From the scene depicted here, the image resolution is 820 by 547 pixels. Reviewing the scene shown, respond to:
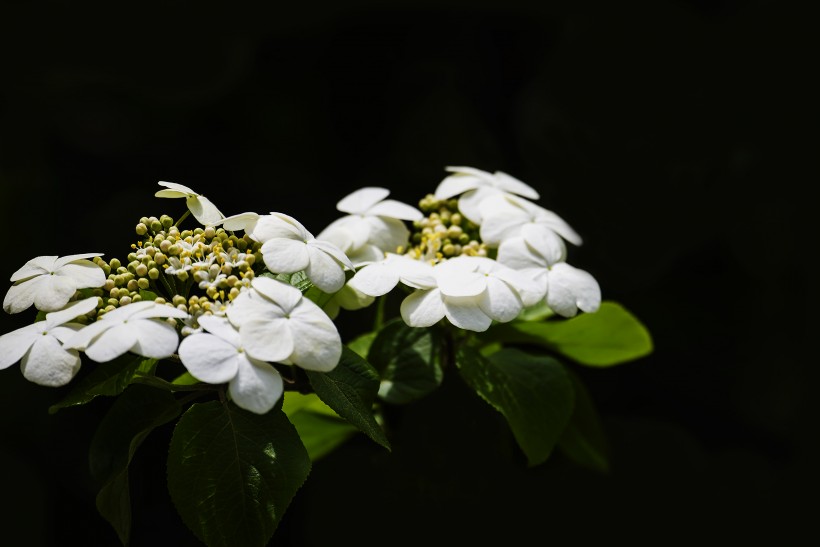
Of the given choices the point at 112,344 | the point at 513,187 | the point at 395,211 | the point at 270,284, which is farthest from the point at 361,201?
the point at 112,344

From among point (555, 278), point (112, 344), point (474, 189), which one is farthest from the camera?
point (474, 189)

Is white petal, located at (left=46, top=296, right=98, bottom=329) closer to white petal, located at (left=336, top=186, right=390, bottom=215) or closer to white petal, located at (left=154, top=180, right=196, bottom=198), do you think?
white petal, located at (left=154, top=180, right=196, bottom=198)

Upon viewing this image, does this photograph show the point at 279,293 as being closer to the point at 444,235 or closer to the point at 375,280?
the point at 375,280

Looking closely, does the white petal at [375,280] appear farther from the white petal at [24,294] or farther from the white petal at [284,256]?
the white petal at [24,294]

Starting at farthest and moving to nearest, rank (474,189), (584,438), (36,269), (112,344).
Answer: (584,438), (474,189), (36,269), (112,344)

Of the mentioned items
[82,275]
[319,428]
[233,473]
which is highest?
[82,275]

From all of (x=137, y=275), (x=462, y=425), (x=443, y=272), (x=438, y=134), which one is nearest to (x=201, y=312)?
(x=137, y=275)

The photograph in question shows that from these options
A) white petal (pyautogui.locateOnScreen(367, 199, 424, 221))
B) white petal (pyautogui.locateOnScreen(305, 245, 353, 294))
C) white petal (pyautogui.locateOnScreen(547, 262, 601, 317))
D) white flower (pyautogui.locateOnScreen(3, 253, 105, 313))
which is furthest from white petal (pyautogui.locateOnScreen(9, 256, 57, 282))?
white petal (pyautogui.locateOnScreen(547, 262, 601, 317))
